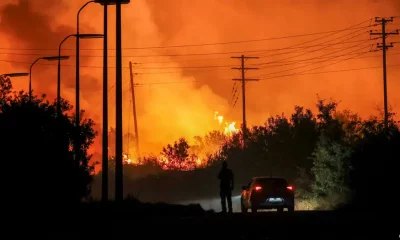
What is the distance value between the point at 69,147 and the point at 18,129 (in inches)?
278

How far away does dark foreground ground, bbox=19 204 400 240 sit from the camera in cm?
2280

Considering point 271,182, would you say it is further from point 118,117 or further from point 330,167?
point 330,167

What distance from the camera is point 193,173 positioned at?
107 meters

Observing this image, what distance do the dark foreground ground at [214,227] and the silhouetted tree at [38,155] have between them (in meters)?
0.78

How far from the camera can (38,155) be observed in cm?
3006

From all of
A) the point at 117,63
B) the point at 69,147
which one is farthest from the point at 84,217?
the point at 117,63

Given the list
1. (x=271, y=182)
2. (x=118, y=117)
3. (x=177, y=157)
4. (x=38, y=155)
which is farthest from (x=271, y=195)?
(x=177, y=157)

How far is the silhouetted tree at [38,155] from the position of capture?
93.4 feet

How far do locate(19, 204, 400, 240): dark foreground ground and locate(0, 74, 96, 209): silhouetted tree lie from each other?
78 centimetres

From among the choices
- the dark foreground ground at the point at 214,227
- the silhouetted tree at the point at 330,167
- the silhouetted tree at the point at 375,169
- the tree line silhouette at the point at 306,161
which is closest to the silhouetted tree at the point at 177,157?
the tree line silhouette at the point at 306,161

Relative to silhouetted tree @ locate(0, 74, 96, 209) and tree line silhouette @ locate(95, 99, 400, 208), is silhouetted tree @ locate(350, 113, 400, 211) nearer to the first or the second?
tree line silhouette @ locate(95, 99, 400, 208)

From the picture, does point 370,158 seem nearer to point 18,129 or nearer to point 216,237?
point 18,129

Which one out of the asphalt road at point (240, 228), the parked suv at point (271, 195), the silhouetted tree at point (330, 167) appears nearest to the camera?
the asphalt road at point (240, 228)

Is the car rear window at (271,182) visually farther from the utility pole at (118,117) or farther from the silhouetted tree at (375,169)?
the utility pole at (118,117)
